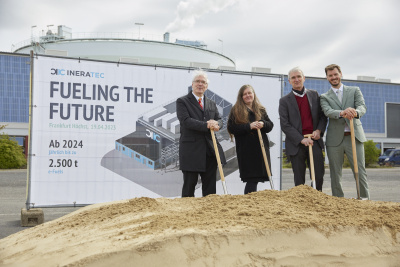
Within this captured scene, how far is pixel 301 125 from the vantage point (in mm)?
5316

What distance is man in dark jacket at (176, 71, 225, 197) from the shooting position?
511 cm

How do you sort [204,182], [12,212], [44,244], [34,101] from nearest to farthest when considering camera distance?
[44,244] < [204,182] < [34,101] < [12,212]

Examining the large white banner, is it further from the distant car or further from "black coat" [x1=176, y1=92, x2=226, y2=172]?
the distant car

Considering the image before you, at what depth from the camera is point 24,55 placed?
3306 cm

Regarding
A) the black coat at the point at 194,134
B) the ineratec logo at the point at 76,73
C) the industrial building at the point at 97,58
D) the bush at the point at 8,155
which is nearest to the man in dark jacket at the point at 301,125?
the black coat at the point at 194,134

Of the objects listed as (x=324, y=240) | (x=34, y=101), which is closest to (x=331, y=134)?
(x=324, y=240)

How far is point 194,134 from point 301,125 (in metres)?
1.30

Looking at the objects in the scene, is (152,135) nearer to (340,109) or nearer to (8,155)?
(340,109)

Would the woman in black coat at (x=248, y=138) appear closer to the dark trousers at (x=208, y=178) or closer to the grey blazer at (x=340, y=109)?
the dark trousers at (x=208, y=178)

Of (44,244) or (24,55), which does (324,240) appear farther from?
(24,55)

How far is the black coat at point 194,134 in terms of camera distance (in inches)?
201

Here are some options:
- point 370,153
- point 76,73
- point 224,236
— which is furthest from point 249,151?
point 370,153

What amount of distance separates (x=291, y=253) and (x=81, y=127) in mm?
4116

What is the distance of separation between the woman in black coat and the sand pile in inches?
47.9
